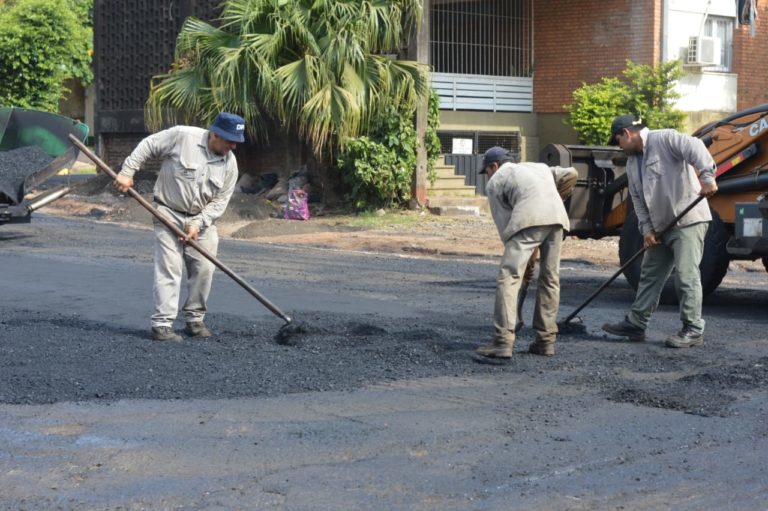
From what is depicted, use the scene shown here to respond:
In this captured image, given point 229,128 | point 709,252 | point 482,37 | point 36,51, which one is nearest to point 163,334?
point 229,128

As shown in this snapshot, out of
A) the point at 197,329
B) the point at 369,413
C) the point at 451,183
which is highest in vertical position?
the point at 451,183

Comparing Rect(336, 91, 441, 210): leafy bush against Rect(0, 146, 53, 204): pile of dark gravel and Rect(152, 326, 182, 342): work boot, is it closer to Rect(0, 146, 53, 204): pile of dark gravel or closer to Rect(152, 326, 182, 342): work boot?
Rect(0, 146, 53, 204): pile of dark gravel

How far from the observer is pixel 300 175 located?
22.2m

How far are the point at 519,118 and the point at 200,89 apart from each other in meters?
6.98

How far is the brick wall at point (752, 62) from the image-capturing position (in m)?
23.5

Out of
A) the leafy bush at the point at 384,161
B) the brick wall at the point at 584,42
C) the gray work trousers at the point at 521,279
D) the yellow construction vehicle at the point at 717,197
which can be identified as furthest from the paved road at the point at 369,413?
the brick wall at the point at 584,42

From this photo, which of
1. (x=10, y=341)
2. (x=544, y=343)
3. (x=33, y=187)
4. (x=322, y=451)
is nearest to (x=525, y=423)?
(x=322, y=451)

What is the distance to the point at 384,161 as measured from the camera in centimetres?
2039

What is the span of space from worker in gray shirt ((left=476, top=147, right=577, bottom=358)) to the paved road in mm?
231

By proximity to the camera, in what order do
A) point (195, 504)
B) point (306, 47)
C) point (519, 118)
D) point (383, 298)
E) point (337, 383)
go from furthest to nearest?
point (519, 118)
point (306, 47)
point (383, 298)
point (337, 383)
point (195, 504)

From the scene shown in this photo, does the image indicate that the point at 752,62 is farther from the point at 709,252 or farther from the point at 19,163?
the point at 19,163

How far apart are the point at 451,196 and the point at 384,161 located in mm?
2306

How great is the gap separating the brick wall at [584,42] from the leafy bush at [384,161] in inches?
148

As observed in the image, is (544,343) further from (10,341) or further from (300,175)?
(300,175)
